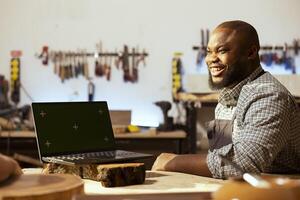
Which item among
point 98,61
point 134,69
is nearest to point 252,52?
point 134,69

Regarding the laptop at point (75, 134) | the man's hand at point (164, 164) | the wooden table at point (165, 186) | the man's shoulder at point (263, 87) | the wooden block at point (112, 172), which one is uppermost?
the man's shoulder at point (263, 87)

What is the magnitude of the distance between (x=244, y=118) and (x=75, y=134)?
2.06 ft

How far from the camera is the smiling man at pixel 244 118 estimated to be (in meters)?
1.59

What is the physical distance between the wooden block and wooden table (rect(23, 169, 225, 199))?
0.08ft

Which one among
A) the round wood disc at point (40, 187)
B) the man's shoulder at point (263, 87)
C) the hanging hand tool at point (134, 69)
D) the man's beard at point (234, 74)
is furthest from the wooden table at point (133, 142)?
the round wood disc at point (40, 187)

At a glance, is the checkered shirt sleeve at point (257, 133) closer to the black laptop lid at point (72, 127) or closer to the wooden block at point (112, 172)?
the wooden block at point (112, 172)

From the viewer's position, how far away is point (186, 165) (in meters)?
1.80

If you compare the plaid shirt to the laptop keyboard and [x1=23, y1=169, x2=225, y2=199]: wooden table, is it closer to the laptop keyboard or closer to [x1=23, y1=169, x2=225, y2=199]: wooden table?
[x1=23, y1=169, x2=225, y2=199]: wooden table

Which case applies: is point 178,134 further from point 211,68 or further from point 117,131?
point 211,68

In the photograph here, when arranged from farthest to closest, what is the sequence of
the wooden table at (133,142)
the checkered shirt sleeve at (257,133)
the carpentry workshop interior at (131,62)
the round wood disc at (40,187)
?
the carpentry workshop interior at (131,62) < the wooden table at (133,142) < the checkered shirt sleeve at (257,133) < the round wood disc at (40,187)

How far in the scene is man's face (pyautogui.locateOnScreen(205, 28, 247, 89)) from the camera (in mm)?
1805

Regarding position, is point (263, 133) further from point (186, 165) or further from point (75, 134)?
point (75, 134)

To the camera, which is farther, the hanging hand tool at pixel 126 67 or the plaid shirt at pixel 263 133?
the hanging hand tool at pixel 126 67

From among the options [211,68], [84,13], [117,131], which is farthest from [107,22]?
[211,68]
